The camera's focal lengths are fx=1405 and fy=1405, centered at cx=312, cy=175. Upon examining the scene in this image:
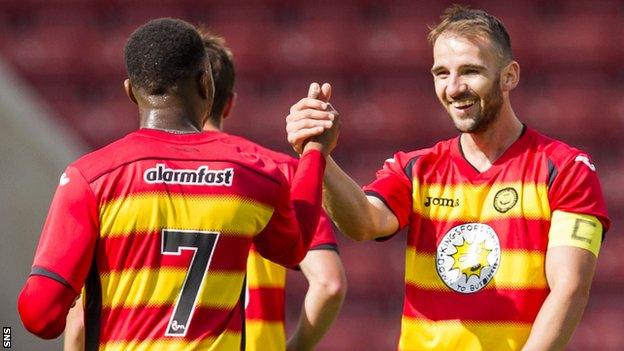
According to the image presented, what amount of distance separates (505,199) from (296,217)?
0.69 meters

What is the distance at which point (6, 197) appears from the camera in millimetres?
4473

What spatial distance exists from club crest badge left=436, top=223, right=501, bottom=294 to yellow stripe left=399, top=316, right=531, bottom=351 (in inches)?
3.7

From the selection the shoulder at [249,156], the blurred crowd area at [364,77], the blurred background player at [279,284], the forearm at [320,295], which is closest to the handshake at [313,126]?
the shoulder at [249,156]

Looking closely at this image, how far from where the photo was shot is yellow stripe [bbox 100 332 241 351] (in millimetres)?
2828

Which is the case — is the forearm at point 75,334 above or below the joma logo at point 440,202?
below

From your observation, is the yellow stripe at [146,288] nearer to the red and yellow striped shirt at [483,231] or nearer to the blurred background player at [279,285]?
the red and yellow striped shirt at [483,231]

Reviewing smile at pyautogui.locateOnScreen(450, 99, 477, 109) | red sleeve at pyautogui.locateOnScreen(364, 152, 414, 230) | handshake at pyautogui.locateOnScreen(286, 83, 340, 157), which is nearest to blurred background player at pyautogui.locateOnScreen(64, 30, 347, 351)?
red sleeve at pyautogui.locateOnScreen(364, 152, 414, 230)

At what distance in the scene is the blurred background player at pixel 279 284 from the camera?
12.9ft

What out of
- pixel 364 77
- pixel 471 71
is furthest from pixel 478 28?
pixel 364 77

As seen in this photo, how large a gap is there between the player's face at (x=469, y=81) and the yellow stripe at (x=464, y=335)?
19.4 inches

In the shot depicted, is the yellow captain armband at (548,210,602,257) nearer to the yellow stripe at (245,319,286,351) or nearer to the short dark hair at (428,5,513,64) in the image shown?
the short dark hair at (428,5,513,64)

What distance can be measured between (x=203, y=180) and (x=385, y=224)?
78cm

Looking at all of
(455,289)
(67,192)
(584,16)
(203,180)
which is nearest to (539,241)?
(455,289)

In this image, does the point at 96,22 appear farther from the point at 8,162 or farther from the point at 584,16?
the point at 8,162
